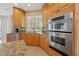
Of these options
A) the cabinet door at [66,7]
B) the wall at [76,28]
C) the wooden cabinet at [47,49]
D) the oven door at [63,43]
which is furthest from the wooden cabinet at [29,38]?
the wall at [76,28]

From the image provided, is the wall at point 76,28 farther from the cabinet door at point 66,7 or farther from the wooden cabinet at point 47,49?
the wooden cabinet at point 47,49

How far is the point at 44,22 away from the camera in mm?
2693

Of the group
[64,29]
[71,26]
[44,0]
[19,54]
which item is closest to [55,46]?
[64,29]

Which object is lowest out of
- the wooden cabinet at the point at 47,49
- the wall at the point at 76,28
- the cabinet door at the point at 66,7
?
the wooden cabinet at the point at 47,49

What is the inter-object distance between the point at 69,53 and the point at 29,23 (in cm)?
178

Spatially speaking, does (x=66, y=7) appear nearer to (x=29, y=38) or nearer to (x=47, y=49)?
(x=47, y=49)

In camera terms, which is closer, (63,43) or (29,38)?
(63,43)

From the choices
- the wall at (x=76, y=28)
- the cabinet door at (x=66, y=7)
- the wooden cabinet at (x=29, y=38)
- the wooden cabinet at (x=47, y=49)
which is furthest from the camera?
the wooden cabinet at (x=29, y=38)

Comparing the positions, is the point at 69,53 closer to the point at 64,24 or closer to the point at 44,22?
the point at 64,24

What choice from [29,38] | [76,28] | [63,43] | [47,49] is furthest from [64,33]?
[29,38]

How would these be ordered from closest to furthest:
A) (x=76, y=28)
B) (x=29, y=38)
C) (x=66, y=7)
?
(x=76, y=28), (x=66, y=7), (x=29, y=38)

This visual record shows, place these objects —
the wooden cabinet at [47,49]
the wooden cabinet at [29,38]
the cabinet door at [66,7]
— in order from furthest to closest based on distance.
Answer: the wooden cabinet at [29,38] → the wooden cabinet at [47,49] → the cabinet door at [66,7]

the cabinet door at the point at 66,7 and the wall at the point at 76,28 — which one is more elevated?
the cabinet door at the point at 66,7

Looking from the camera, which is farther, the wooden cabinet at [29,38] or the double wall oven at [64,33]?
the wooden cabinet at [29,38]
